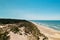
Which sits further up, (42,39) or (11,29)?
(11,29)

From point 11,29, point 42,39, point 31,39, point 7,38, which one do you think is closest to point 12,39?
point 7,38

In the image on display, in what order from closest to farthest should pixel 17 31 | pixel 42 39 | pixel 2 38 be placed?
pixel 2 38, pixel 17 31, pixel 42 39

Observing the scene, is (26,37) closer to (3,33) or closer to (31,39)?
(31,39)

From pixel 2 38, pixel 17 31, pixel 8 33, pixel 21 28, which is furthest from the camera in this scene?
pixel 21 28

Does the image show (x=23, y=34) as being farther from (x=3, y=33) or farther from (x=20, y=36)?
(x=3, y=33)

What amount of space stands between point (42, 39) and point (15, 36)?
103 inches

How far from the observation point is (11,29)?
711 cm

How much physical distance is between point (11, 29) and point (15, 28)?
0.26 metres

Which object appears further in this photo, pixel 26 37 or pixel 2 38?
pixel 26 37

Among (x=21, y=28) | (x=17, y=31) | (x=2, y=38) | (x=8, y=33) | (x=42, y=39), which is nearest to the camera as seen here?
(x=2, y=38)

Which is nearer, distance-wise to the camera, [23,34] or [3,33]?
[3,33]

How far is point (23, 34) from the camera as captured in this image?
24.0 feet

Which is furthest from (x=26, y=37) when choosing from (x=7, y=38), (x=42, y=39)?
(x=42, y=39)

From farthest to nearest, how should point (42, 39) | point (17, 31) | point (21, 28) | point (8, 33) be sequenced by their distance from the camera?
point (42, 39) → point (21, 28) → point (17, 31) → point (8, 33)
